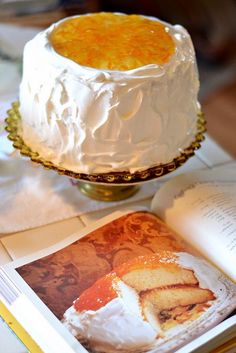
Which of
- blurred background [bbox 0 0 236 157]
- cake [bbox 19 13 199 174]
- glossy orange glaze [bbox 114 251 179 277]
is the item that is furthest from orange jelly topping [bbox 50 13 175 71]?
blurred background [bbox 0 0 236 157]

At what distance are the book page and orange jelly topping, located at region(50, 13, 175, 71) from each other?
0.62 feet

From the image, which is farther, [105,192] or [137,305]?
[105,192]

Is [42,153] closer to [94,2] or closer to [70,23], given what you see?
[70,23]

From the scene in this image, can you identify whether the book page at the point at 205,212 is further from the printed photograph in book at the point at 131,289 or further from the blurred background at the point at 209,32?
the blurred background at the point at 209,32

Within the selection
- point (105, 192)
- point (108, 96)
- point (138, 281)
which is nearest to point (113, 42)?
point (108, 96)

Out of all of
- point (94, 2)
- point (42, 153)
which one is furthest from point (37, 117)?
point (94, 2)

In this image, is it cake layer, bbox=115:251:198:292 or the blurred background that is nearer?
cake layer, bbox=115:251:198:292

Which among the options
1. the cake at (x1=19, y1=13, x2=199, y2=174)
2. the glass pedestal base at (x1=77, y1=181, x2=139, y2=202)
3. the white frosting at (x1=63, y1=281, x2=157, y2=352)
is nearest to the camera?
the white frosting at (x1=63, y1=281, x2=157, y2=352)

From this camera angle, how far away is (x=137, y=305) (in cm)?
75

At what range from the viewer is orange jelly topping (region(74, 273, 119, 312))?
754 mm

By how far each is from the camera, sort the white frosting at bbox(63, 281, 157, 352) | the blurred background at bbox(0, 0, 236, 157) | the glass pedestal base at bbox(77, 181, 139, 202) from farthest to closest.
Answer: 1. the blurred background at bbox(0, 0, 236, 157)
2. the glass pedestal base at bbox(77, 181, 139, 202)
3. the white frosting at bbox(63, 281, 157, 352)

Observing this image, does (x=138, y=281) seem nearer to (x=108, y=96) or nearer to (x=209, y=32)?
(x=108, y=96)

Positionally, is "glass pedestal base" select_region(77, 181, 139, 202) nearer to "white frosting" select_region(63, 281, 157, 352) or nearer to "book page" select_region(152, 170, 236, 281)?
"book page" select_region(152, 170, 236, 281)

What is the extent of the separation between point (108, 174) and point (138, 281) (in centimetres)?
16
